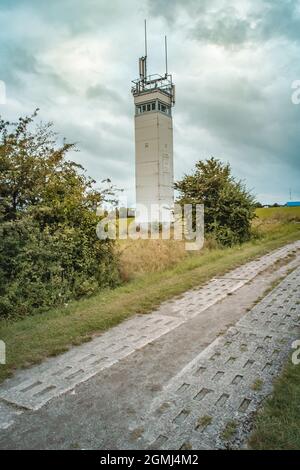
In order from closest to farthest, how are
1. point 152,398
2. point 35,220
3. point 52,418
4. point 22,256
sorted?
1. point 52,418
2. point 152,398
3. point 22,256
4. point 35,220

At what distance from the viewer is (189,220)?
1526 centimetres

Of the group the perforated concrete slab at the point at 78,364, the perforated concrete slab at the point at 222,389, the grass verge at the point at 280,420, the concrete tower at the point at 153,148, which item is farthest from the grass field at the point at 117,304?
the concrete tower at the point at 153,148

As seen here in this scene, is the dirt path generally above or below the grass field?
below

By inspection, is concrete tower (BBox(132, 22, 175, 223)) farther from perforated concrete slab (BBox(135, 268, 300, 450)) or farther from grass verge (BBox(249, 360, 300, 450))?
grass verge (BBox(249, 360, 300, 450))

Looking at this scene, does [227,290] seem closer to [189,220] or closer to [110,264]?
[110,264]

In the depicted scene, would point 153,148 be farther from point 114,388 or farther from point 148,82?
point 114,388

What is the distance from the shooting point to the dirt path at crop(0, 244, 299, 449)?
2.56 metres

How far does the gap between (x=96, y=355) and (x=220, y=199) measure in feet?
39.8

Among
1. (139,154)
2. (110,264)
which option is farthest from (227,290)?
(139,154)

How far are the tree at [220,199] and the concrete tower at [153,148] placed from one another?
18.1 meters

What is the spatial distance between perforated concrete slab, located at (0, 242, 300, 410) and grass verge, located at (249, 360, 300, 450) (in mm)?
1722

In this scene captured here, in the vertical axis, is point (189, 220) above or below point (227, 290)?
above

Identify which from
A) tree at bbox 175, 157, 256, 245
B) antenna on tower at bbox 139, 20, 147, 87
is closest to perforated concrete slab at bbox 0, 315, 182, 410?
tree at bbox 175, 157, 256, 245

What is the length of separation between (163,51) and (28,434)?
43645mm
